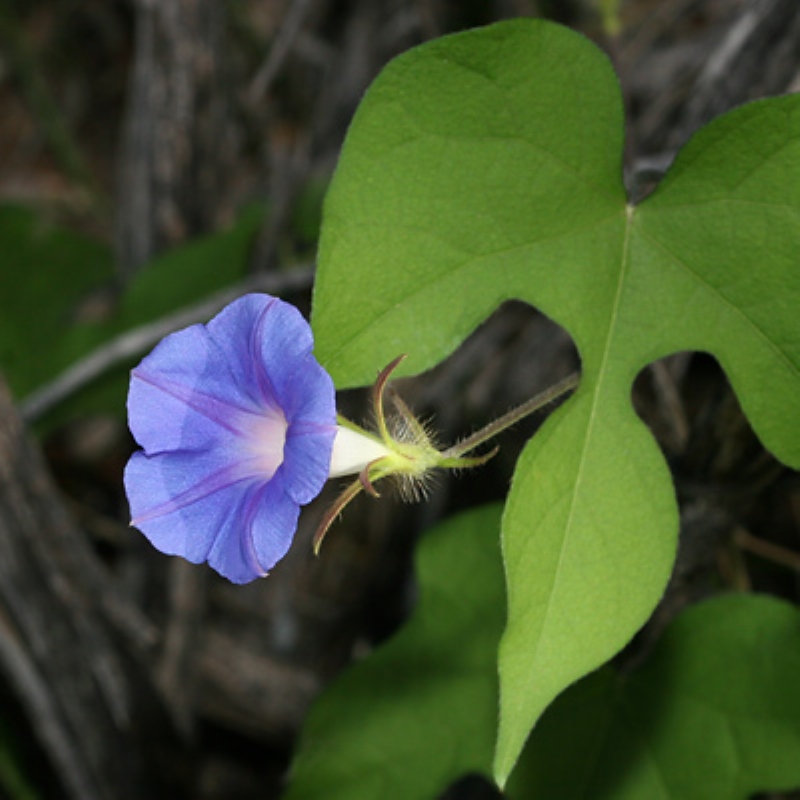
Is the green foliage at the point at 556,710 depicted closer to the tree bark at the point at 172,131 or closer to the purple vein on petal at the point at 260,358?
the purple vein on petal at the point at 260,358

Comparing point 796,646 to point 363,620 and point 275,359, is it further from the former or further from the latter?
point 363,620

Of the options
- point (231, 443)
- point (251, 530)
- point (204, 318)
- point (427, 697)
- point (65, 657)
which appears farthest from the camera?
point (204, 318)

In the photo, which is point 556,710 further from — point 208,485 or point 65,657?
point 65,657

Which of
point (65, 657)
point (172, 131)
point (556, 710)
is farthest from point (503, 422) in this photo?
point (172, 131)

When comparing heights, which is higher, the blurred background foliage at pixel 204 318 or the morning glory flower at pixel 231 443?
the morning glory flower at pixel 231 443

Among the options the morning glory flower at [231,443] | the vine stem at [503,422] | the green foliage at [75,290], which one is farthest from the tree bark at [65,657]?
the vine stem at [503,422]

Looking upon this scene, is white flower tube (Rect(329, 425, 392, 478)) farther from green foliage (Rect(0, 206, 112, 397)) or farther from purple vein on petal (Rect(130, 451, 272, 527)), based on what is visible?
green foliage (Rect(0, 206, 112, 397))
